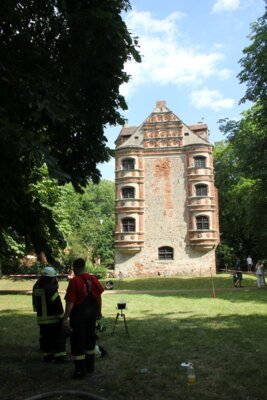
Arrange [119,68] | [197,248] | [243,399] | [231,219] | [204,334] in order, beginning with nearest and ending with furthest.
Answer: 1. [243,399]
2. [119,68]
3. [204,334]
4. [197,248]
5. [231,219]

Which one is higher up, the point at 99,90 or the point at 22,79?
the point at 99,90

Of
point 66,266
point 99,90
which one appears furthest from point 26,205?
point 66,266

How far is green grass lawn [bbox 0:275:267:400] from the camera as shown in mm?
6156

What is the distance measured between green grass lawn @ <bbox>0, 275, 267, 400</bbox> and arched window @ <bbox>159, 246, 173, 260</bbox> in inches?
825

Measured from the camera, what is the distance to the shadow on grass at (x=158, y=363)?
241 inches

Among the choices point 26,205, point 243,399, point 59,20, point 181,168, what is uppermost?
point 181,168

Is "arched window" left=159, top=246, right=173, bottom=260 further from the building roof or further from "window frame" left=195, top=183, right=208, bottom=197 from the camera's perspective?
the building roof

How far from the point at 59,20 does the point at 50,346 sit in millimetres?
5954

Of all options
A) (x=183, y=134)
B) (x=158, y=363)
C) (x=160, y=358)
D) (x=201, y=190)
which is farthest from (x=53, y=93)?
(x=183, y=134)

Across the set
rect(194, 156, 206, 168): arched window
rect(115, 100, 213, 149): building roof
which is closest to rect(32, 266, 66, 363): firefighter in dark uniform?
rect(194, 156, 206, 168): arched window

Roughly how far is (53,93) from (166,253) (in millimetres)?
30141

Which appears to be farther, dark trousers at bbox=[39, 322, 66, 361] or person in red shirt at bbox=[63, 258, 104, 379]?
dark trousers at bbox=[39, 322, 66, 361]

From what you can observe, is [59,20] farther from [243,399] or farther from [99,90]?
[243,399]

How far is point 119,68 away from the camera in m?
7.58
